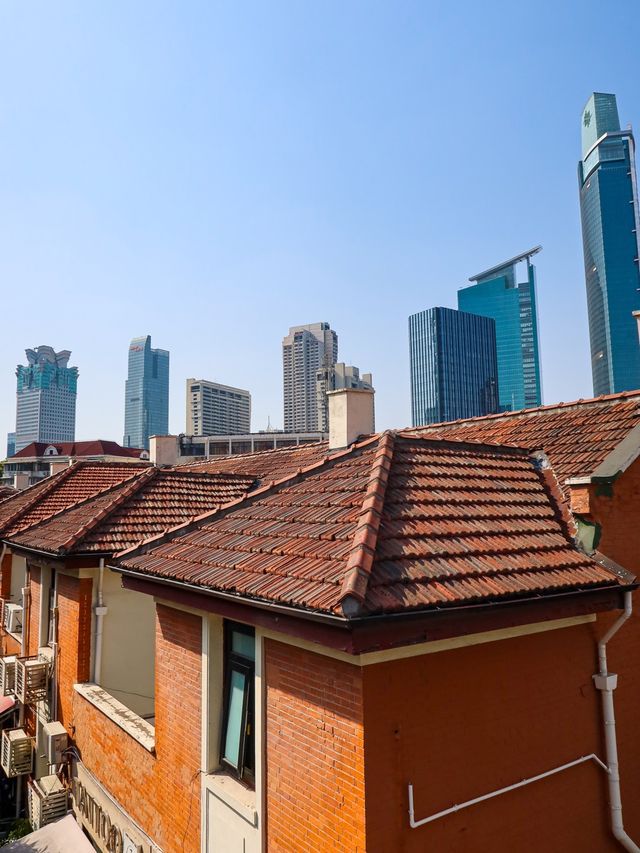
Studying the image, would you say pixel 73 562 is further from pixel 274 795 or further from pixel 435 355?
pixel 435 355

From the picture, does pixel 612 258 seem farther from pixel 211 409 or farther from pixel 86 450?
pixel 86 450

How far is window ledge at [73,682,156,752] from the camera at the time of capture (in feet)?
25.1

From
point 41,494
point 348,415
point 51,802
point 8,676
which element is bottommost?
point 51,802

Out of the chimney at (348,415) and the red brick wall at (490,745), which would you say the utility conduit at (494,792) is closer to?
the red brick wall at (490,745)

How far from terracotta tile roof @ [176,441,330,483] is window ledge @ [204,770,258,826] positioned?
6740 mm

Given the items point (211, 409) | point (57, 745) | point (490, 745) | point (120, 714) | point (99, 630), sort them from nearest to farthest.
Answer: point (490, 745), point (120, 714), point (99, 630), point (57, 745), point (211, 409)

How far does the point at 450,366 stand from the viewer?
178m

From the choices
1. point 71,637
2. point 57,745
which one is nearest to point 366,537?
point 71,637

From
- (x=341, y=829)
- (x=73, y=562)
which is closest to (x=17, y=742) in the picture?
(x=73, y=562)

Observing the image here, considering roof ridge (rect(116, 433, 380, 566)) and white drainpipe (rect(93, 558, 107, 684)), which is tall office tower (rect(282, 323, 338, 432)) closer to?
white drainpipe (rect(93, 558, 107, 684))

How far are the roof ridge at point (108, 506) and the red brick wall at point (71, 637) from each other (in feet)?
2.44

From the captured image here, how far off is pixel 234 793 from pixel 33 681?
7.17m

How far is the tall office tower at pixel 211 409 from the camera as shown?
609 feet

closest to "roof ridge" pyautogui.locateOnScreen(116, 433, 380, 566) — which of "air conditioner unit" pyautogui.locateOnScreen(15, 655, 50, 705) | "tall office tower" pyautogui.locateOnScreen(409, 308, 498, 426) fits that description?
"air conditioner unit" pyautogui.locateOnScreen(15, 655, 50, 705)
